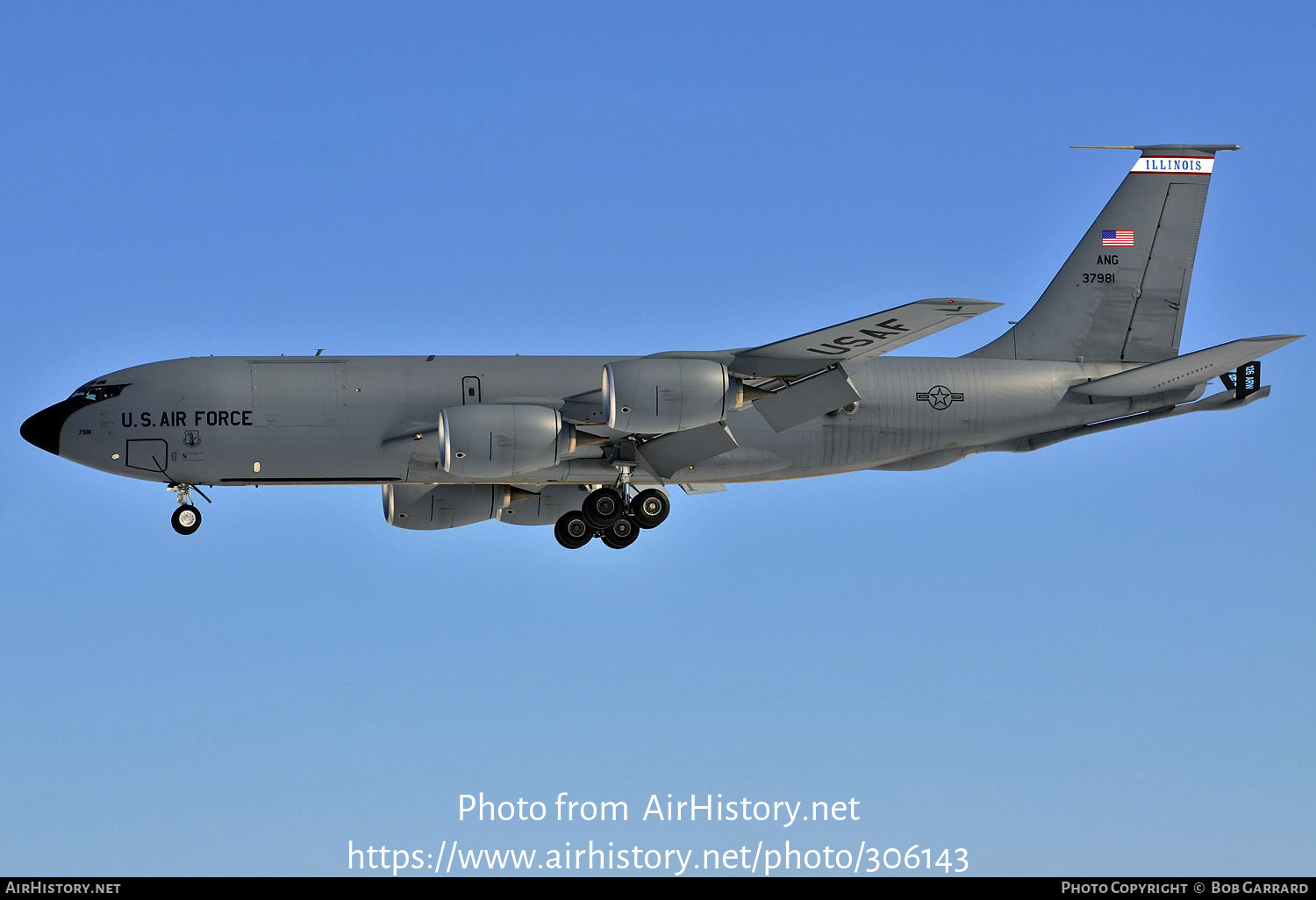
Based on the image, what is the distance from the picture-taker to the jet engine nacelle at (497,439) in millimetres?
43844

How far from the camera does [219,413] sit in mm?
45469

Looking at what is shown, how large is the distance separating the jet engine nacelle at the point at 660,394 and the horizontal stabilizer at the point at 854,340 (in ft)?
3.41

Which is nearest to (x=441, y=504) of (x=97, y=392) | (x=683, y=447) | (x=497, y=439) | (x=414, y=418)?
(x=414, y=418)

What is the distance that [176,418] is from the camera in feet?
149

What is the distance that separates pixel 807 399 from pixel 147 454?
1571 centimetres

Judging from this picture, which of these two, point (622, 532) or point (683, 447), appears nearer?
point (683, 447)

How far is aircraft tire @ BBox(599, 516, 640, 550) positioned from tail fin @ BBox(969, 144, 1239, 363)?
10551 millimetres

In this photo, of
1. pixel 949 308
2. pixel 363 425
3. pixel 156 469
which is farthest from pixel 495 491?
pixel 949 308

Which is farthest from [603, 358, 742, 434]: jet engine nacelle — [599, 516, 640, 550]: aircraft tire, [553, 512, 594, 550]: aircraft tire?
[553, 512, 594, 550]: aircraft tire

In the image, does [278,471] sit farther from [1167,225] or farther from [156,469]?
[1167,225]

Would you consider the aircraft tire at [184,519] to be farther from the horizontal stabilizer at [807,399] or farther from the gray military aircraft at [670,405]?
the horizontal stabilizer at [807,399]

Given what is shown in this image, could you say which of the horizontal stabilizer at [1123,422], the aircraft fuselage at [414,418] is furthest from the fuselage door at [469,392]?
the horizontal stabilizer at [1123,422]

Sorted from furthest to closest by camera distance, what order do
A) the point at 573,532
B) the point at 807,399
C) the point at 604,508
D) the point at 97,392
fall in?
the point at 573,532, the point at 604,508, the point at 97,392, the point at 807,399

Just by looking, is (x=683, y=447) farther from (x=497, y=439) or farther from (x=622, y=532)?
(x=497, y=439)
